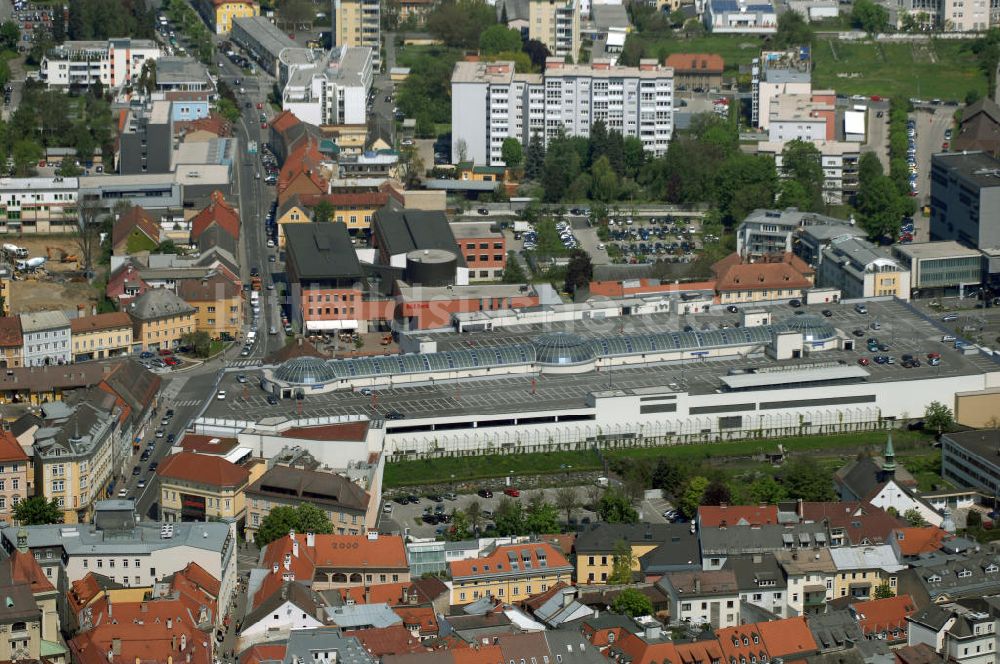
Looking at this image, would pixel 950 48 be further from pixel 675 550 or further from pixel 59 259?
pixel 675 550

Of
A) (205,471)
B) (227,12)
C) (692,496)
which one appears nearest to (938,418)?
(692,496)

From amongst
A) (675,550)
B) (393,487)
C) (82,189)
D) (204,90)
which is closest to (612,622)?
(675,550)

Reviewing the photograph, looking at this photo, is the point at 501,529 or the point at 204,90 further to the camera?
the point at 204,90

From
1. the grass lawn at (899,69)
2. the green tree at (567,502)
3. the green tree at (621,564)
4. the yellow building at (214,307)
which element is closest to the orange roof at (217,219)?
the yellow building at (214,307)

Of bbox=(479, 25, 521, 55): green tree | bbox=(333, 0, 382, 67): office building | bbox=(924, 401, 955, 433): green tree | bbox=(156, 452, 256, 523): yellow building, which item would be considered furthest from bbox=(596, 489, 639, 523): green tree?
bbox=(333, 0, 382, 67): office building

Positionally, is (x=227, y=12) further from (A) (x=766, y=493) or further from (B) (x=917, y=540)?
(B) (x=917, y=540)

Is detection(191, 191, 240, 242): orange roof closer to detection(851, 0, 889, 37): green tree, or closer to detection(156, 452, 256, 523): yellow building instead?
detection(156, 452, 256, 523): yellow building
